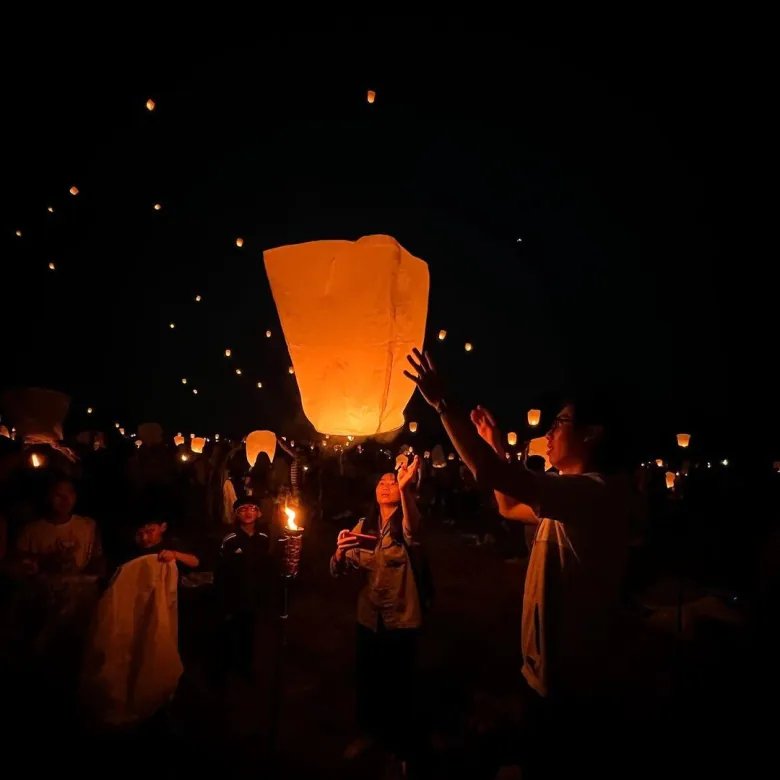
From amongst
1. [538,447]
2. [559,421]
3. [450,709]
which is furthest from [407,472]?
[538,447]

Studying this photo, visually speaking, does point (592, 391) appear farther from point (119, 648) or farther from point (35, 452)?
point (35, 452)

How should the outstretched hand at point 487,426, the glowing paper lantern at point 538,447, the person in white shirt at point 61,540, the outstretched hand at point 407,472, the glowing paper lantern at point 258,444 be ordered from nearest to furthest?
the outstretched hand at point 487,426 → the outstretched hand at point 407,472 → the person in white shirt at point 61,540 → the glowing paper lantern at point 538,447 → the glowing paper lantern at point 258,444

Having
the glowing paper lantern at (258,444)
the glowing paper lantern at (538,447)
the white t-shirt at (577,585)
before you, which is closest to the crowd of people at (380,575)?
the white t-shirt at (577,585)

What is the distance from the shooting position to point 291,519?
293 cm

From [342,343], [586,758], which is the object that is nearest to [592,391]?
[342,343]

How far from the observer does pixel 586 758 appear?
6.45 feet

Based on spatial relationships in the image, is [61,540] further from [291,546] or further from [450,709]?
[450,709]

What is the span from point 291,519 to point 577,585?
1540 mm

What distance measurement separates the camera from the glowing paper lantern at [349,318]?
7.70 feet

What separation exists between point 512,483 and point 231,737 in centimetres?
366

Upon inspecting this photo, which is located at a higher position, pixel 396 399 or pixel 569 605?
pixel 396 399

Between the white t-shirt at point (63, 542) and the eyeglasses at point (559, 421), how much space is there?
3872mm

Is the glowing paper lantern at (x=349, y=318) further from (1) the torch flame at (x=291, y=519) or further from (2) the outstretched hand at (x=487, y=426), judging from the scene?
(1) the torch flame at (x=291, y=519)

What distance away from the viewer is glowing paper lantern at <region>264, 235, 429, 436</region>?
7.70ft
